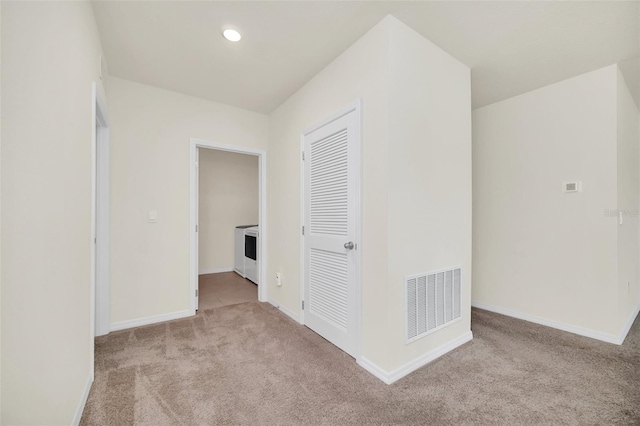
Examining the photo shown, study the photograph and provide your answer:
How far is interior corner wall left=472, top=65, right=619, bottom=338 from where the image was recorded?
2457mm

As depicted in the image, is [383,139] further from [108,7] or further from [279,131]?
[108,7]

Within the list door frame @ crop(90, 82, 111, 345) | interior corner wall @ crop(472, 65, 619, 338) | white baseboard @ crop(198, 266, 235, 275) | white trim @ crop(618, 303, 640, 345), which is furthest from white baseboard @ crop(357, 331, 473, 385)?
white baseboard @ crop(198, 266, 235, 275)

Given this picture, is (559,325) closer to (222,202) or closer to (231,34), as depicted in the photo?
(231,34)

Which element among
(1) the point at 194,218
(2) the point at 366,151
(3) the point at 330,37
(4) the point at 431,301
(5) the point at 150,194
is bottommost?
(4) the point at 431,301

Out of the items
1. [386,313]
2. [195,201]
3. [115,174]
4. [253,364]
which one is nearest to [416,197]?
[386,313]

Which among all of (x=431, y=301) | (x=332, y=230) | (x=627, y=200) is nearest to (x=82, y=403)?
(x=332, y=230)

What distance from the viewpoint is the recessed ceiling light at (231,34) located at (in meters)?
2.01

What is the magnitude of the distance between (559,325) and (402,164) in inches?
96.9

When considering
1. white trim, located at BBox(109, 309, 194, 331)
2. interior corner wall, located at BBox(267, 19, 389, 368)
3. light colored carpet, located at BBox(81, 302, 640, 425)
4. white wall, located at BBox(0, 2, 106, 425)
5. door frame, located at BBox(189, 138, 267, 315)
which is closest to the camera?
white wall, located at BBox(0, 2, 106, 425)

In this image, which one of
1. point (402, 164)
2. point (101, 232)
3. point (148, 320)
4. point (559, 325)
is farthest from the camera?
point (148, 320)

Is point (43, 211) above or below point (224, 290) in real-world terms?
above

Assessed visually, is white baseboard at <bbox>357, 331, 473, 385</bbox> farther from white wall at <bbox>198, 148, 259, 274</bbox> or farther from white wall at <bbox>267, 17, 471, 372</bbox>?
white wall at <bbox>198, 148, 259, 274</bbox>

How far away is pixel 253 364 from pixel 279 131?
253cm

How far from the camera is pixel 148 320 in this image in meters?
2.79
